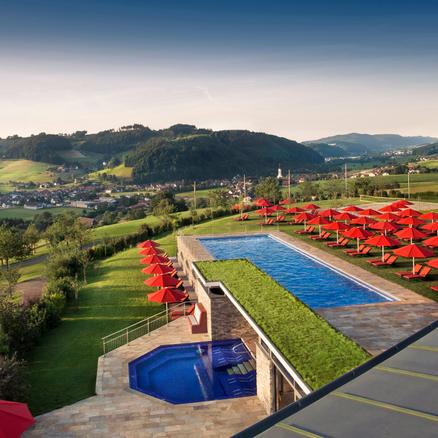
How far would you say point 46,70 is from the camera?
44312 millimetres

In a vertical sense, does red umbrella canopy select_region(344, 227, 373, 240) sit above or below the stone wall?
above

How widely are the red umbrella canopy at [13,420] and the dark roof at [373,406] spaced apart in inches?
278

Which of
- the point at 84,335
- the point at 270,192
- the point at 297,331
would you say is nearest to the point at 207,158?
the point at 270,192

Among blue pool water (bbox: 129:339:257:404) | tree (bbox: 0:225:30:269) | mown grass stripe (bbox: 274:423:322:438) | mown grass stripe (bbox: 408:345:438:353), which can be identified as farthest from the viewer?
tree (bbox: 0:225:30:269)

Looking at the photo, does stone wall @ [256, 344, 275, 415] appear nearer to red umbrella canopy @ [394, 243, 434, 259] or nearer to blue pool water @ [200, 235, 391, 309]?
blue pool water @ [200, 235, 391, 309]

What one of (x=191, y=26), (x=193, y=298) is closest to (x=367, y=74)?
(x=191, y=26)

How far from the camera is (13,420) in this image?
371 inches

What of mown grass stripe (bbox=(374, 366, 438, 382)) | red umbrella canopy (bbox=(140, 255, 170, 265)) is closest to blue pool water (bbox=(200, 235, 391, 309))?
red umbrella canopy (bbox=(140, 255, 170, 265))

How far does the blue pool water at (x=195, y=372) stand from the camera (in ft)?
43.8

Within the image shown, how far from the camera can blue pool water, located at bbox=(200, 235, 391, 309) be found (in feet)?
58.2

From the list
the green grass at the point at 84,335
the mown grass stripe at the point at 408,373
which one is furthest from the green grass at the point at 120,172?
the mown grass stripe at the point at 408,373

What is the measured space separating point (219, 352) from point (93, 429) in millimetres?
5743

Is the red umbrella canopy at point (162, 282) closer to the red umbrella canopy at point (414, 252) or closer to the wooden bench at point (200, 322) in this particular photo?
the wooden bench at point (200, 322)

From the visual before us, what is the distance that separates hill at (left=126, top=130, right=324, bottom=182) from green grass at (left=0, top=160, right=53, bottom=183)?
83.5ft
